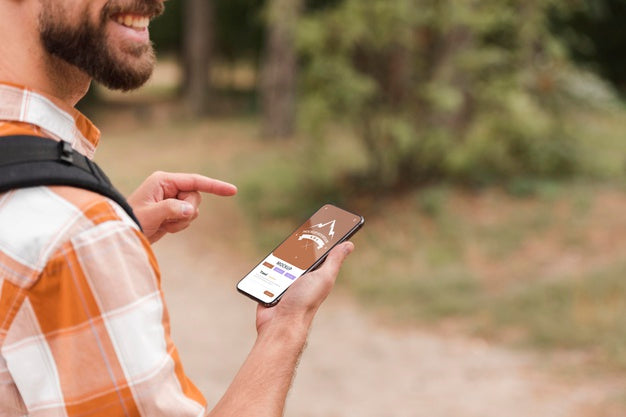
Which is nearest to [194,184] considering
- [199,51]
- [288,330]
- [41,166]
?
[288,330]

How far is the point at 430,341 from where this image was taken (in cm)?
571

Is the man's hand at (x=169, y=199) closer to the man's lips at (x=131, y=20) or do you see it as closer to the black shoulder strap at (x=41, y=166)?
the man's lips at (x=131, y=20)

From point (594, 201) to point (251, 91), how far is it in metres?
15.4

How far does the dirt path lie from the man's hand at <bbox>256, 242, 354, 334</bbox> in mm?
3235

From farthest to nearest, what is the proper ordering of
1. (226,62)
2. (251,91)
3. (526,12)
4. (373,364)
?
(226,62) < (251,91) < (526,12) < (373,364)

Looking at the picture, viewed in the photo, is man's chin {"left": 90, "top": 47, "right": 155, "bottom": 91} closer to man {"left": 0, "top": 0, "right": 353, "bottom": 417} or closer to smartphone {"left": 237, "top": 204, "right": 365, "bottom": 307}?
man {"left": 0, "top": 0, "right": 353, "bottom": 417}

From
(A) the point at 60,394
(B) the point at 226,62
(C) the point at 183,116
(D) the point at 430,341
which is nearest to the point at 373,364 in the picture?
(D) the point at 430,341

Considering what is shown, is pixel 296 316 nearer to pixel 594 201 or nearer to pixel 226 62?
pixel 594 201

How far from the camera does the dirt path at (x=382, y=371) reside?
475cm

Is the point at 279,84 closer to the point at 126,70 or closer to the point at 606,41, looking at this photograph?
the point at 606,41

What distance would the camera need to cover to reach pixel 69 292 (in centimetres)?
124

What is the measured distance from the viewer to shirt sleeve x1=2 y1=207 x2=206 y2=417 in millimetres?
1243

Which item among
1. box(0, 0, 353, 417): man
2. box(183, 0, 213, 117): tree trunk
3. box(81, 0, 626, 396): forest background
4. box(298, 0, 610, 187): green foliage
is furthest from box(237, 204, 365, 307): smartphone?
box(183, 0, 213, 117): tree trunk

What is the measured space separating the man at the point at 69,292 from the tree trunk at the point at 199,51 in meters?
17.0
